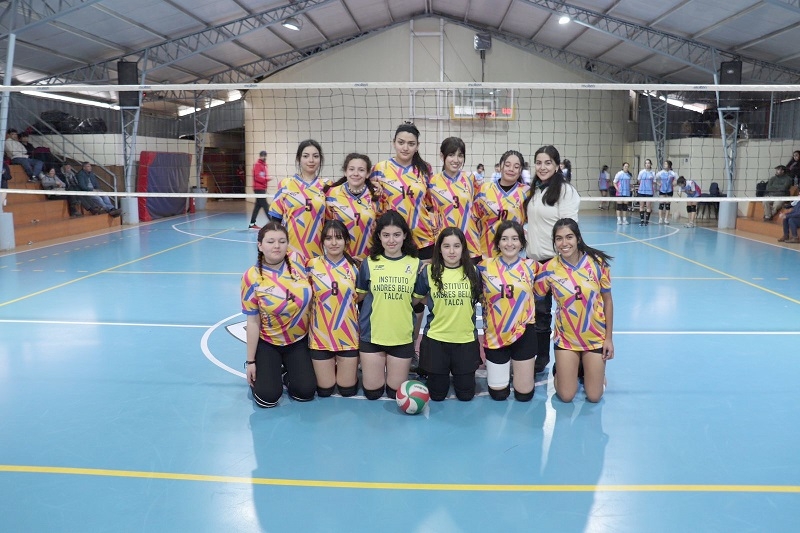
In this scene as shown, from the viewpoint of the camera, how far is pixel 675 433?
11.5ft

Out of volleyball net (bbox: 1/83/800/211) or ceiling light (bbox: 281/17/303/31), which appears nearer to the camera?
volleyball net (bbox: 1/83/800/211)

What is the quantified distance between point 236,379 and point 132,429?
93 cm

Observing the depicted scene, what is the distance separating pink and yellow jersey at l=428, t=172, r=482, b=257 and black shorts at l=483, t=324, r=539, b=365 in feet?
2.75

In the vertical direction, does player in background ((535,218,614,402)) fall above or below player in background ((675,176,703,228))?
below

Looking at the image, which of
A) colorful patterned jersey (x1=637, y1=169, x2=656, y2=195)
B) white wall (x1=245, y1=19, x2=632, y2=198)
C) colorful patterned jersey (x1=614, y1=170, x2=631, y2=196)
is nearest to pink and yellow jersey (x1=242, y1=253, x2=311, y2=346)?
colorful patterned jersey (x1=614, y1=170, x2=631, y2=196)

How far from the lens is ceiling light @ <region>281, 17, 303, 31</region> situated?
16062 millimetres

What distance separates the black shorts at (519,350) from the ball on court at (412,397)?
54 cm

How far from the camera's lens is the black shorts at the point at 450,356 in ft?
12.7

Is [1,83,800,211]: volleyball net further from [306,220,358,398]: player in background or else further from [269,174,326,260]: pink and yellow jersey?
[306,220,358,398]: player in background

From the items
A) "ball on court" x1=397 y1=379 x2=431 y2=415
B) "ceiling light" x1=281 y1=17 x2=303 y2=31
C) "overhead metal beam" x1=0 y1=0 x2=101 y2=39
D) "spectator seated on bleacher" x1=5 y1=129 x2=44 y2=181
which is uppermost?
"ceiling light" x1=281 y1=17 x2=303 y2=31

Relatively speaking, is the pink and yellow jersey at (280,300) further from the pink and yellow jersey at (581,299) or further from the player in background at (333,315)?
the pink and yellow jersey at (581,299)

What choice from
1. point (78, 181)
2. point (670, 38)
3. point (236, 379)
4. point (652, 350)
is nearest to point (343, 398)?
point (236, 379)

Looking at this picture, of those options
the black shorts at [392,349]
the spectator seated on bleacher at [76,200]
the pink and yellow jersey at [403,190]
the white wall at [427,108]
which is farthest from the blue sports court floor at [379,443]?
the white wall at [427,108]

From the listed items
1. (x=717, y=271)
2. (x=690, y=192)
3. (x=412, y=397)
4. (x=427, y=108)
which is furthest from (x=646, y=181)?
(x=412, y=397)
